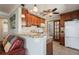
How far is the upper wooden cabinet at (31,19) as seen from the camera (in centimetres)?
218

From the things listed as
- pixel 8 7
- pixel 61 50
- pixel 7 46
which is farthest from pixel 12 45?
pixel 61 50

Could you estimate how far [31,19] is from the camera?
2.19 metres

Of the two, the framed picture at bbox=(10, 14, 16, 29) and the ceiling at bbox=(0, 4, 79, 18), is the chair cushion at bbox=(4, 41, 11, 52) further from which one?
the ceiling at bbox=(0, 4, 79, 18)

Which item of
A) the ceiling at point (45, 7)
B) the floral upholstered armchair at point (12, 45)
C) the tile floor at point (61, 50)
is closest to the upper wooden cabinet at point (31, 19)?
the ceiling at point (45, 7)

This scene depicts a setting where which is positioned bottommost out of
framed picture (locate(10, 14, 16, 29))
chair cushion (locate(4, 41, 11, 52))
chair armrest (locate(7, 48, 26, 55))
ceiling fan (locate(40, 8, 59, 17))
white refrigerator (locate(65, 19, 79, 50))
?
chair armrest (locate(7, 48, 26, 55))

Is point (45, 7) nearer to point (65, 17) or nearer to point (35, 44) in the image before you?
point (65, 17)

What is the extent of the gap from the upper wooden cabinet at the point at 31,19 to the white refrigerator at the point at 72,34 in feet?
1.56

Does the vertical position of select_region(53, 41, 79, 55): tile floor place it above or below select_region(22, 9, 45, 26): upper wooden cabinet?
below

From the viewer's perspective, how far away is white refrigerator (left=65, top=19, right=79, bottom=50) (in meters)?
2.18

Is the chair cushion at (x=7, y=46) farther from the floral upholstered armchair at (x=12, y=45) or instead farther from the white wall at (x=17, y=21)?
the white wall at (x=17, y=21)

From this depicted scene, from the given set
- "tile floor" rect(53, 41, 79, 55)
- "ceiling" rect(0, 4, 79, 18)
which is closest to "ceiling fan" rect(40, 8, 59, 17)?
"ceiling" rect(0, 4, 79, 18)

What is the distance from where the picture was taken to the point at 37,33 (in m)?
2.21

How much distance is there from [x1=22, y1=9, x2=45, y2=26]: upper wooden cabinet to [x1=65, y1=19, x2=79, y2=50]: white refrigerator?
47 centimetres
